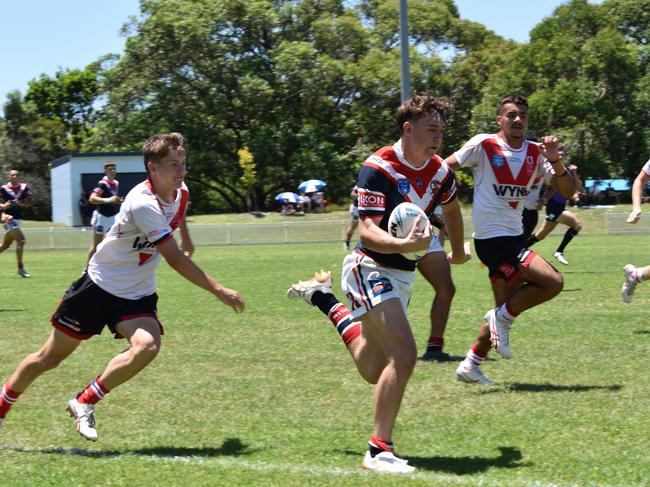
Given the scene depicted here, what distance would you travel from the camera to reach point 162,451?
19.4 feet

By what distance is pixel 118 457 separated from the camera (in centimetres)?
569

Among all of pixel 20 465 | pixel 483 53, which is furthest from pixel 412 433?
pixel 483 53

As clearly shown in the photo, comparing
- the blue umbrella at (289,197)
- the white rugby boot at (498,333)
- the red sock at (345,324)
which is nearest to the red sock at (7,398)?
the red sock at (345,324)

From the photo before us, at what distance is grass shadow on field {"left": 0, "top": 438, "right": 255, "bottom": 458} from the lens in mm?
5781

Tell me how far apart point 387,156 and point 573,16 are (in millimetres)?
51243

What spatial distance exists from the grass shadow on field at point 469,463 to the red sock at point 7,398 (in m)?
2.62

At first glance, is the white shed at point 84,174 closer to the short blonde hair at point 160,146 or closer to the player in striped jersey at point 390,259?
the short blonde hair at point 160,146

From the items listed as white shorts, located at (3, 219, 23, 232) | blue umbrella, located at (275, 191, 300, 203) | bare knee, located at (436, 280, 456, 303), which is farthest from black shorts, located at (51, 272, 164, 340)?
blue umbrella, located at (275, 191, 300, 203)

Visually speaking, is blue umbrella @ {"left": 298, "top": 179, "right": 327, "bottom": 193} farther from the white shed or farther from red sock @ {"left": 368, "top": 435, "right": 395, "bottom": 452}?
red sock @ {"left": 368, "top": 435, "right": 395, "bottom": 452}

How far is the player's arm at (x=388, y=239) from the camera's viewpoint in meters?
5.06

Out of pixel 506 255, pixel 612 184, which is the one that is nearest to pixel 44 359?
pixel 506 255

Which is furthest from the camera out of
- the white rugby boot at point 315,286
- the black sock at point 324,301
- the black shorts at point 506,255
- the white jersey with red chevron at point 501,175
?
the white jersey with red chevron at point 501,175

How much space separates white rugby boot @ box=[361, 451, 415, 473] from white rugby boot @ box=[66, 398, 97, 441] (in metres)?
1.82

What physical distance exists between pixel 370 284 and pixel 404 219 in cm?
53
